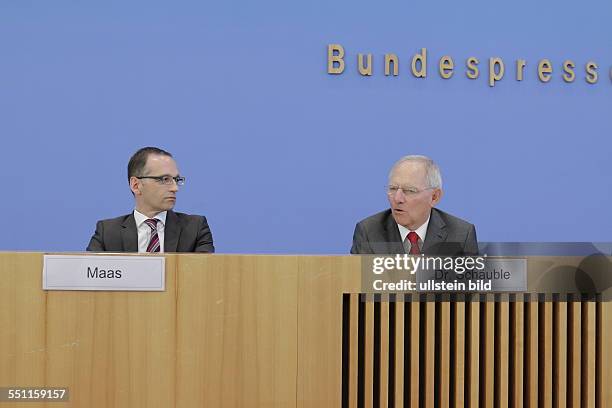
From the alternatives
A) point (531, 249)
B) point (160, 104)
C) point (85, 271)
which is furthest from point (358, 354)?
point (160, 104)

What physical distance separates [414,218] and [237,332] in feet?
3.86

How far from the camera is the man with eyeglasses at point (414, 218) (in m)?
2.20

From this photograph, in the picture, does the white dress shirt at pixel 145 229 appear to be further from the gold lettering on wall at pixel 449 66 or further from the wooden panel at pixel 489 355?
the wooden panel at pixel 489 355

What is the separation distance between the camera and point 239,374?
47.5 inches

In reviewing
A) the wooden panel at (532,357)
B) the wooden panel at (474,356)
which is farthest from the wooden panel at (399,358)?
the wooden panel at (532,357)

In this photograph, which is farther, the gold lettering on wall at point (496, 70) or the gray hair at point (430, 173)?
the gold lettering on wall at point (496, 70)

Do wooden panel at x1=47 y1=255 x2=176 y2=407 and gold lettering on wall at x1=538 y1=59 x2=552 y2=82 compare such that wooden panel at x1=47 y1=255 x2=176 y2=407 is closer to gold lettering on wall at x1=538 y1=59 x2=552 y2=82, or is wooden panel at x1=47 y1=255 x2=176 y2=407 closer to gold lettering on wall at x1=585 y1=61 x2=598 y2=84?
gold lettering on wall at x1=538 y1=59 x2=552 y2=82

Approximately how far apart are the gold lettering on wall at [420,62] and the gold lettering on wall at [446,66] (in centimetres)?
8

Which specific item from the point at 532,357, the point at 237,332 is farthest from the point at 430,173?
the point at 237,332

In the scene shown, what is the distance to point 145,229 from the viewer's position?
2.59 meters

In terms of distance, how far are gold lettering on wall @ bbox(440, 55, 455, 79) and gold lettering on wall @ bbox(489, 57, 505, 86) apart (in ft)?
0.62

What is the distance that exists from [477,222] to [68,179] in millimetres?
1909

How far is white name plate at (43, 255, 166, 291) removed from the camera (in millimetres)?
1192
